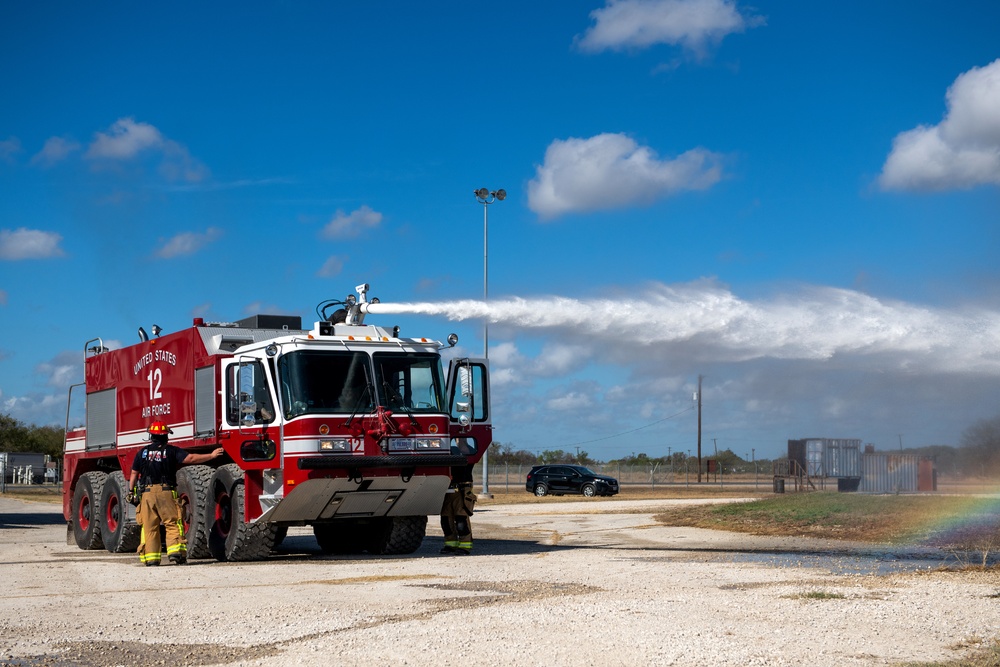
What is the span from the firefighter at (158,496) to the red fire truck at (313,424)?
504mm

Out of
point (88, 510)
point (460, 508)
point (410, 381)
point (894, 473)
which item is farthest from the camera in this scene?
point (894, 473)

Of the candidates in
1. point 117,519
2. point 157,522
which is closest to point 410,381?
point 157,522

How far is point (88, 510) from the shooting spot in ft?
66.5

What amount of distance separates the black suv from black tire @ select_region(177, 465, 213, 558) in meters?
31.9

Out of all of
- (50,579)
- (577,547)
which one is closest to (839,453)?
(577,547)

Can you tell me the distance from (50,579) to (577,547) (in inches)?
335

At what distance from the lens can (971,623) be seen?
941 centimetres

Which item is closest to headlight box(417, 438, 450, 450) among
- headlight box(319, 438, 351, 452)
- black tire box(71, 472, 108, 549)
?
headlight box(319, 438, 351, 452)

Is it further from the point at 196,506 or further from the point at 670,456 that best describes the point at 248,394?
the point at 670,456

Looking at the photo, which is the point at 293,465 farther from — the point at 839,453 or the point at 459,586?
the point at 839,453

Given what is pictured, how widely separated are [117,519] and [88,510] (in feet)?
5.25

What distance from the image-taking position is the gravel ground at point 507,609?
8242 millimetres

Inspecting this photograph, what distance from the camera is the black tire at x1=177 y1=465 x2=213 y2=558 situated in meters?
16.4

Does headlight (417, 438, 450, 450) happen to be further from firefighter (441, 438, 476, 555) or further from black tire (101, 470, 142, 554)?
black tire (101, 470, 142, 554)
